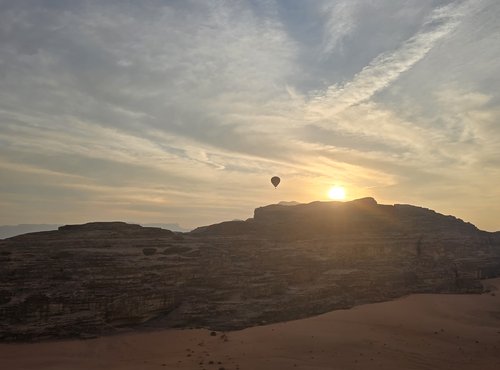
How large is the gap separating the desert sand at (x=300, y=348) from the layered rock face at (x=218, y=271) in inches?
70.7

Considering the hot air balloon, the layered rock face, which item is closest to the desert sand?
the layered rock face

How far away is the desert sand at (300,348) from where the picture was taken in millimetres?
17094

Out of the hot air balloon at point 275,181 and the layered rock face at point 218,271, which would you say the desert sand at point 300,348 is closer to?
the layered rock face at point 218,271

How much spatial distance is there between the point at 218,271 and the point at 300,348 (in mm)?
11156

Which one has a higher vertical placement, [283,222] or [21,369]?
[283,222]

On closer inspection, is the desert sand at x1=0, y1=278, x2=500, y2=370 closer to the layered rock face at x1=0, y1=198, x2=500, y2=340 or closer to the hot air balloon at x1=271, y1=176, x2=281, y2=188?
the layered rock face at x1=0, y1=198, x2=500, y2=340

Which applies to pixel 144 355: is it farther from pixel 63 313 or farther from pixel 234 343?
pixel 63 313

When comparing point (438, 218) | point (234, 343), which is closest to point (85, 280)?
point (234, 343)

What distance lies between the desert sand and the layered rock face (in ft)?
5.89

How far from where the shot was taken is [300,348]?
19.0 m

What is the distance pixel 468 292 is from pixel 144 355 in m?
31.1

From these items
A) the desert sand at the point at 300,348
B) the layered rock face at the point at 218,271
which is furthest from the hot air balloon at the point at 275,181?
the desert sand at the point at 300,348

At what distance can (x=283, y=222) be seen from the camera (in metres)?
41.7

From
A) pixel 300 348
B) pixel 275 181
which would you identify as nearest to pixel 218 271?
pixel 300 348
